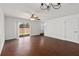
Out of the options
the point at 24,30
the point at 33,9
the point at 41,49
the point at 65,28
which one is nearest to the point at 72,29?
the point at 65,28

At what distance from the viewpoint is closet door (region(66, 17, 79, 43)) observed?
4765 millimetres

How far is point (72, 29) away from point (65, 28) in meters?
0.60

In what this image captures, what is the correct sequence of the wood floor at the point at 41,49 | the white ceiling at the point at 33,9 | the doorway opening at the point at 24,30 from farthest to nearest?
the doorway opening at the point at 24,30
the wood floor at the point at 41,49
the white ceiling at the point at 33,9

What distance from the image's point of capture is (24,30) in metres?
7.91

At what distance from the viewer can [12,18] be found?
627 cm

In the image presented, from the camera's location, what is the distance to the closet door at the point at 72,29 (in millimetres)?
4765

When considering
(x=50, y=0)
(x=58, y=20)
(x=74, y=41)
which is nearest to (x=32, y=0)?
(x=50, y=0)

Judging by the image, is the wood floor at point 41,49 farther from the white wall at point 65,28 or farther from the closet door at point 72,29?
the white wall at point 65,28

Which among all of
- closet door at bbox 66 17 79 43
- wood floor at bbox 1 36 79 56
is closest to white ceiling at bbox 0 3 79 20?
closet door at bbox 66 17 79 43

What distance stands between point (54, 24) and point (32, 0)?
5478 mm

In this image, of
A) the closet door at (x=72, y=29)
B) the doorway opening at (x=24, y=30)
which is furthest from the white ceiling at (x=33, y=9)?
the doorway opening at (x=24, y=30)

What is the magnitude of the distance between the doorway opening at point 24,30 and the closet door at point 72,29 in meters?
3.97

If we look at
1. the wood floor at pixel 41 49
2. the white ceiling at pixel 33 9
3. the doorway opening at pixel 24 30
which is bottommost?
the wood floor at pixel 41 49

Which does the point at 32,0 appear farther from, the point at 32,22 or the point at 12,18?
the point at 32,22
